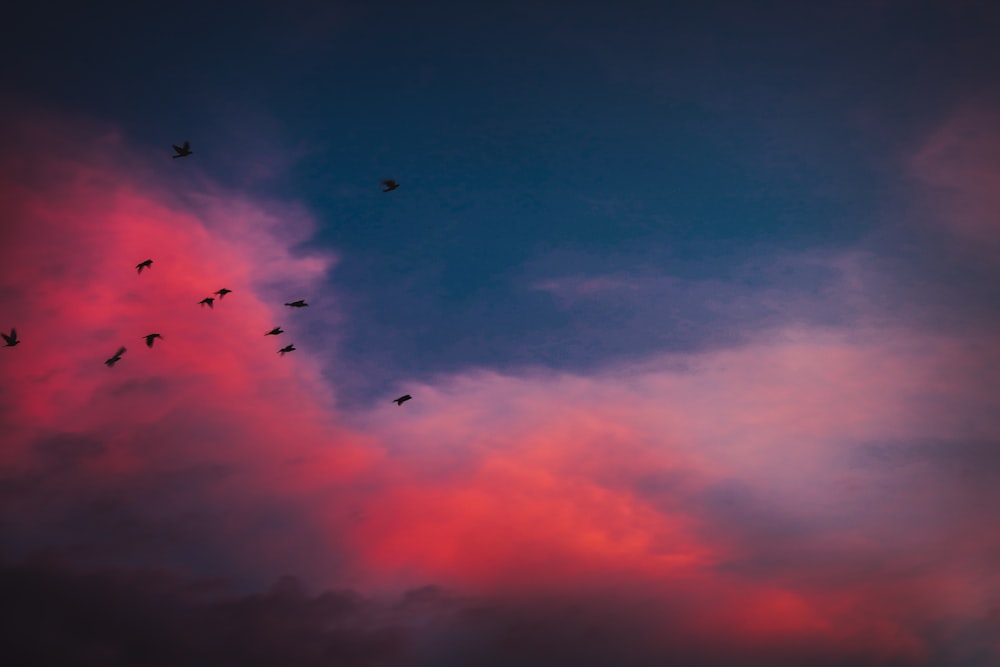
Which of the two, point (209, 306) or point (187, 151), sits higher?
point (187, 151)

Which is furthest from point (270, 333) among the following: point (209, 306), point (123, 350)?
point (123, 350)

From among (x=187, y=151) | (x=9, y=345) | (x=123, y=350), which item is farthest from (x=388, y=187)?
(x=9, y=345)

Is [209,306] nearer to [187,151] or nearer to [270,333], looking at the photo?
[270,333]

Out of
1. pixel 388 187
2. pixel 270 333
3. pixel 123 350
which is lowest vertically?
pixel 123 350

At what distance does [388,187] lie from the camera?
87.2 meters

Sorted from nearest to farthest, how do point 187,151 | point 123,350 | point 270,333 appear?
point 187,151
point 123,350
point 270,333

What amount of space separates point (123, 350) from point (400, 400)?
3454 centimetres

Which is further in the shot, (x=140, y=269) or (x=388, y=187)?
(x=140, y=269)

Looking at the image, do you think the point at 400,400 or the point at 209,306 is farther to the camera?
the point at 400,400

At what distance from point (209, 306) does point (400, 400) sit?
88.1 feet

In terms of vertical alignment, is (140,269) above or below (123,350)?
above

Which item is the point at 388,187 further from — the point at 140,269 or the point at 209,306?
the point at 140,269

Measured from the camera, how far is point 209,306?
9094 cm

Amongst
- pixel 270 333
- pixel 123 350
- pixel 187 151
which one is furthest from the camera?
pixel 270 333
